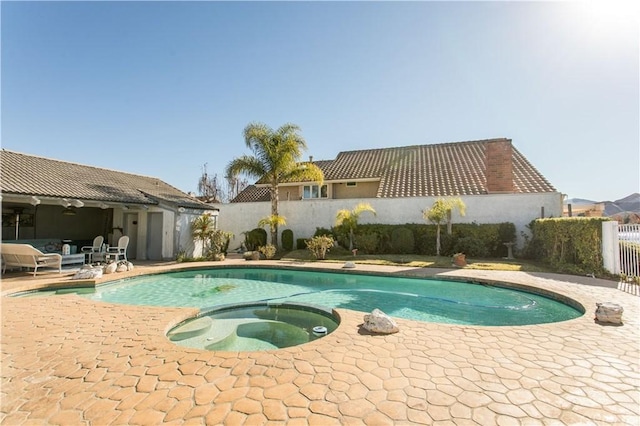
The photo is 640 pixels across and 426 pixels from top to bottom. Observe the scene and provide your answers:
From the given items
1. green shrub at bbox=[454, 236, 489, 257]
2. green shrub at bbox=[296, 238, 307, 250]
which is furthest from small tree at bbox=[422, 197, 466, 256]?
green shrub at bbox=[296, 238, 307, 250]

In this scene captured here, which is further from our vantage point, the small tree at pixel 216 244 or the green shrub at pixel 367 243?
the green shrub at pixel 367 243

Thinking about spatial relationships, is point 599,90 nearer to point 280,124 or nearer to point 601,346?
point 601,346

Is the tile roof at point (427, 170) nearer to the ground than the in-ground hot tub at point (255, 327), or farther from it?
farther from it

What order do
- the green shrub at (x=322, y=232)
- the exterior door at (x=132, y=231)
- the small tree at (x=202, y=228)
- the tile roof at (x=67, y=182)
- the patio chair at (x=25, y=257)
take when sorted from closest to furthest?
1. the patio chair at (x=25, y=257)
2. the tile roof at (x=67, y=182)
3. the small tree at (x=202, y=228)
4. the exterior door at (x=132, y=231)
5. the green shrub at (x=322, y=232)

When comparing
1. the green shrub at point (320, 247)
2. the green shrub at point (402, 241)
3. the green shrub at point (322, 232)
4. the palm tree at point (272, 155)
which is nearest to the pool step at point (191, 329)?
the green shrub at point (320, 247)

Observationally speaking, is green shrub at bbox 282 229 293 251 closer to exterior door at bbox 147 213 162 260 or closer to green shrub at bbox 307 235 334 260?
green shrub at bbox 307 235 334 260

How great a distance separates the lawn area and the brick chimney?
539 cm

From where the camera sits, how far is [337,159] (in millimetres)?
28141

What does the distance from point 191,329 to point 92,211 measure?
18969 mm

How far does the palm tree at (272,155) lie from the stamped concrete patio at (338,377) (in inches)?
558

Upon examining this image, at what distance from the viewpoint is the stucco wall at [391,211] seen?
53.9 ft

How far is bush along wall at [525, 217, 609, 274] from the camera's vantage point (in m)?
11.2

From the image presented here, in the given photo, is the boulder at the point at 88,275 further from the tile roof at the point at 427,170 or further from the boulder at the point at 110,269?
the tile roof at the point at 427,170

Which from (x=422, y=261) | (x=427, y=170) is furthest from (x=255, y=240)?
(x=427, y=170)
